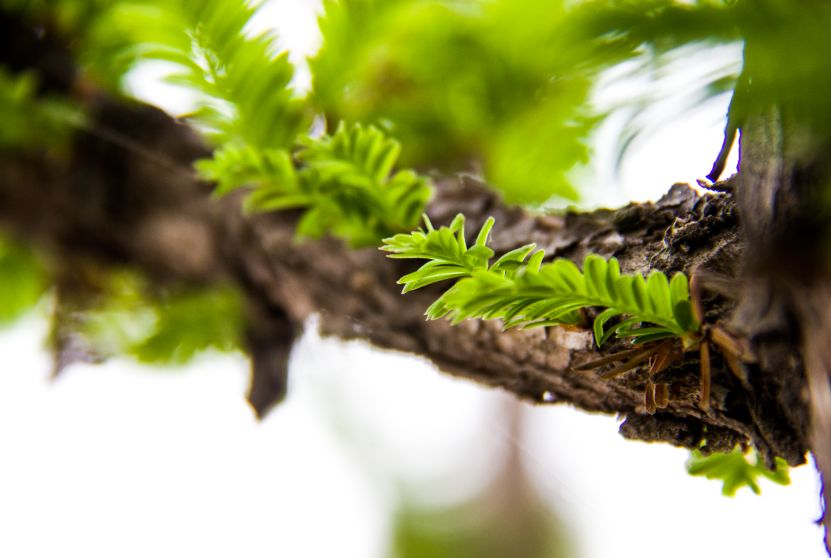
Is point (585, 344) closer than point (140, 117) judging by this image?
Yes

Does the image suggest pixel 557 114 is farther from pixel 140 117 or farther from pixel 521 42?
pixel 140 117

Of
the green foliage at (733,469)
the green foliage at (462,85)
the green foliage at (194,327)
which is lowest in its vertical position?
the green foliage at (733,469)

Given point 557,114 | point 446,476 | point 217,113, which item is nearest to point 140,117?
point 217,113

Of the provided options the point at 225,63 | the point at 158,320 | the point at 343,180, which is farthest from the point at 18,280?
the point at 343,180

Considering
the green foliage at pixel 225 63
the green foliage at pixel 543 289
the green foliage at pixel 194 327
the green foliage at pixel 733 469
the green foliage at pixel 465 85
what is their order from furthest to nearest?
the green foliage at pixel 194 327 → the green foliage at pixel 465 85 → the green foliage at pixel 225 63 → the green foliage at pixel 733 469 → the green foliage at pixel 543 289

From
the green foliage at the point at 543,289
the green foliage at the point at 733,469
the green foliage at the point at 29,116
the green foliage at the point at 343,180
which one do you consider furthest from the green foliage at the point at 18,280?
the green foliage at the point at 733,469

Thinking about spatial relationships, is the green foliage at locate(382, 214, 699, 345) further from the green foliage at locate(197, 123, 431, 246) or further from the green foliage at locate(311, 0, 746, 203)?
the green foliage at locate(311, 0, 746, 203)

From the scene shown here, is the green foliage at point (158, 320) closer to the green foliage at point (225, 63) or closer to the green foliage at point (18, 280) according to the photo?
the green foliage at point (18, 280)
